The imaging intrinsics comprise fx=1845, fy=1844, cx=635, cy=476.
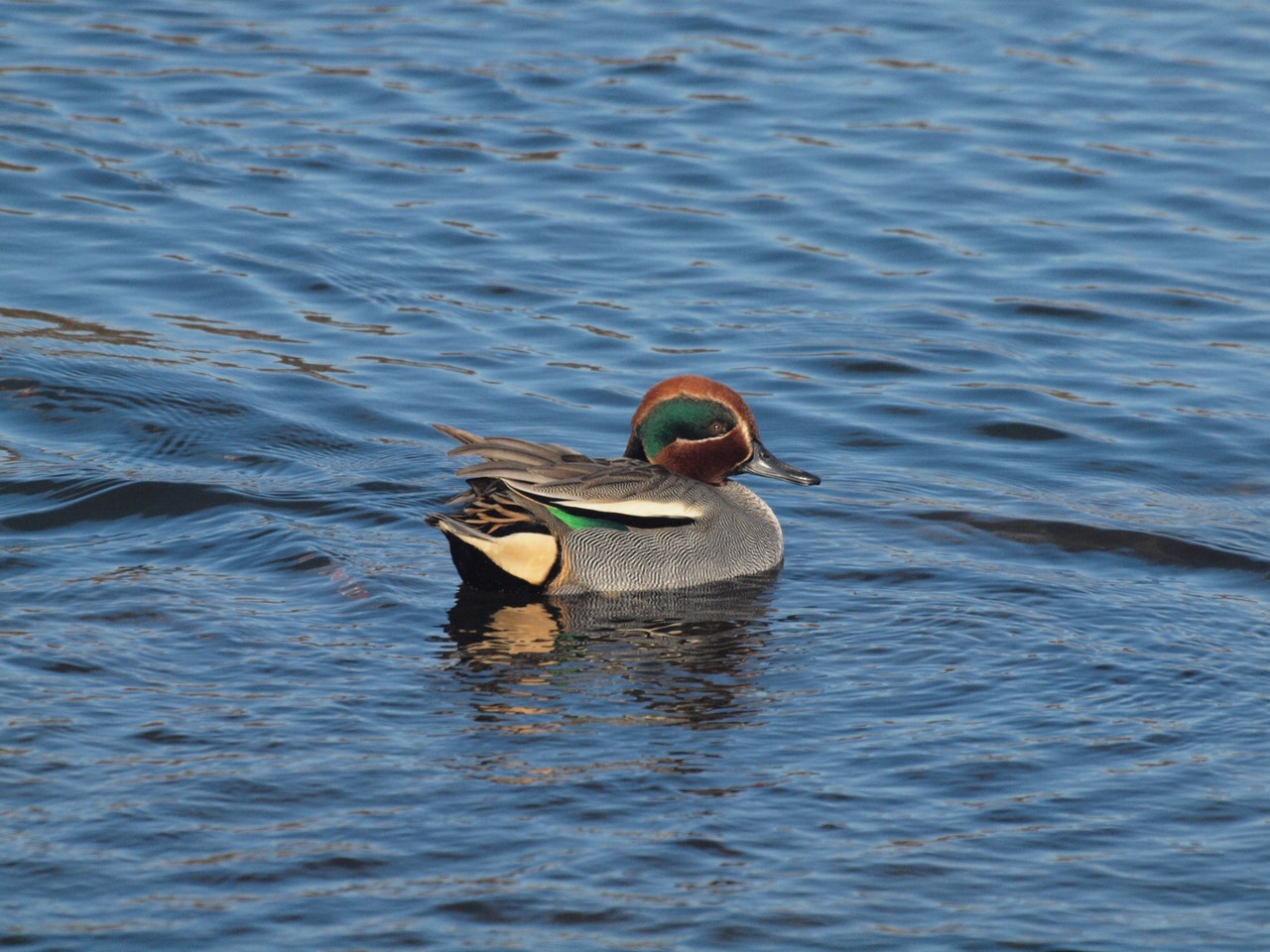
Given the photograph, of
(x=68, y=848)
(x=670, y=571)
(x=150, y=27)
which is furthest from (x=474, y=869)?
(x=150, y=27)

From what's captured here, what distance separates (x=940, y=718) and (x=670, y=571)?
1.85 m

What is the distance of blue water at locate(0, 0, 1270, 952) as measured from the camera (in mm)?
5738

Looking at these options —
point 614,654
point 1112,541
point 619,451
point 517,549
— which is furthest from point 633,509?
point 1112,541

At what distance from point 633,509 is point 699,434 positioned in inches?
26.3

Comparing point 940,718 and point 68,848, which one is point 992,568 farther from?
point 68,848

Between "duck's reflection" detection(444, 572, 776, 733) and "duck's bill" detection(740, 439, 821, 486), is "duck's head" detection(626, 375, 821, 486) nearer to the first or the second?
"duck's bill" detection(740, 439, 821, 486)

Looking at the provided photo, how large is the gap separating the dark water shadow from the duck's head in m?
0.99

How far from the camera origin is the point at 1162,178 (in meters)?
14.8

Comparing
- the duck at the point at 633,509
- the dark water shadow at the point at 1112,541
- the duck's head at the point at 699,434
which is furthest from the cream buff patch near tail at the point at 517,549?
the dark water shadow at the point at 1112,541

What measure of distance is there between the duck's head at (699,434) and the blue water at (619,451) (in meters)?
0.55

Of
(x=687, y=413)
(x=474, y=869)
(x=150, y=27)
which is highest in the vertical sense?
(x=150, y=27)

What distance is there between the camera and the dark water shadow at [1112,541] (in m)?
8.83

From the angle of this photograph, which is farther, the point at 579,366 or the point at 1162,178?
the point at 1162,178

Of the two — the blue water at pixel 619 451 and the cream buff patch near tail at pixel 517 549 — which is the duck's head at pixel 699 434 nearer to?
the blue water at pixel 619 451
